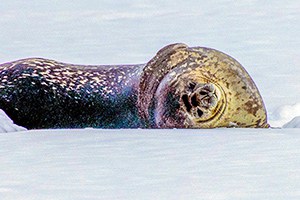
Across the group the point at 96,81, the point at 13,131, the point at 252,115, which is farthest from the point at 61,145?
the point at 96,81

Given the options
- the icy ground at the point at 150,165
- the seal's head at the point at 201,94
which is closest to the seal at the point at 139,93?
the seal's head at the point at 201,94

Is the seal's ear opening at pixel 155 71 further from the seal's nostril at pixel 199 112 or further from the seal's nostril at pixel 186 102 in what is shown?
the seal's nostril at pixel 199 112

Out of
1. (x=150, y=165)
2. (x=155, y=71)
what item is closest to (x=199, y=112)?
(x=155, y=71)

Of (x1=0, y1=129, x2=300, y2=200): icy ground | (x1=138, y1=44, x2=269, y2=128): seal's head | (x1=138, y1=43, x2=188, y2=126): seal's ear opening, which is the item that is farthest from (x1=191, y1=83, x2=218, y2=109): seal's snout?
(x1=0, y1=129, x2=300, y2=200): icy ground

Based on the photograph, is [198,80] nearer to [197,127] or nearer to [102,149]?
[197,127]

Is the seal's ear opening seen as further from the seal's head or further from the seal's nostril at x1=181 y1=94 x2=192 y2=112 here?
the seal's nostril at x1=181 y1=94 x2=192 y2=112

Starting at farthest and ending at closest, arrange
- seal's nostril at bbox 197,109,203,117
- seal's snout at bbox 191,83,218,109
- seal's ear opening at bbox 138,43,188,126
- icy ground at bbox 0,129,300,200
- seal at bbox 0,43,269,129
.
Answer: seal's ear opening at bbox 138,43,188,126 → seal at bbox 0,43,269,129 → seal's nostril at bbox 197,109,203,117 → seal's snout at bbox 191,83,218,109 → icy ground at bbox 0,129,300,200

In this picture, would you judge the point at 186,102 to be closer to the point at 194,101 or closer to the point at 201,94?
the point at 194,101
